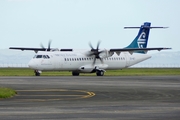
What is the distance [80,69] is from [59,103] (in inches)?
1582

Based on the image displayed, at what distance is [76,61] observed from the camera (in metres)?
63.0

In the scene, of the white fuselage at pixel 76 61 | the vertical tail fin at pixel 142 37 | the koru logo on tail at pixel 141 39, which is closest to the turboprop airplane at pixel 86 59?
the white fuselage at pixel 76 61

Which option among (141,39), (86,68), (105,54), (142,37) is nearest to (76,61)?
(86,68)

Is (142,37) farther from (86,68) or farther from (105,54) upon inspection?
(86,68)

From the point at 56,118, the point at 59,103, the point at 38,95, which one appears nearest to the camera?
the point at 56,118

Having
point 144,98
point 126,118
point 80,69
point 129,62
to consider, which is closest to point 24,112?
point 126,118

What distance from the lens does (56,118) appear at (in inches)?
672

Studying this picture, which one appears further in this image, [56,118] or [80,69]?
[80,69]

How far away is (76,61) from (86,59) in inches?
65.9

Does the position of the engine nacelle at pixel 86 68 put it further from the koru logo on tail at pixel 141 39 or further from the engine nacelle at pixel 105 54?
the koru logo on tail at pixel 141 39

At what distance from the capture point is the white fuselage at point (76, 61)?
2343 inches

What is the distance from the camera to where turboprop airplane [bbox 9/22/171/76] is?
59.8 m

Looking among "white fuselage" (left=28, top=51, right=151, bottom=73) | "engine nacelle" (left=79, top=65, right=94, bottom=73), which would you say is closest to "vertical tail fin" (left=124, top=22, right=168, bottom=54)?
"white fuselage" (left=28, top=51, right=151, bottom=73)

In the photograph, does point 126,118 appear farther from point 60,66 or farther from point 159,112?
point 60,66
